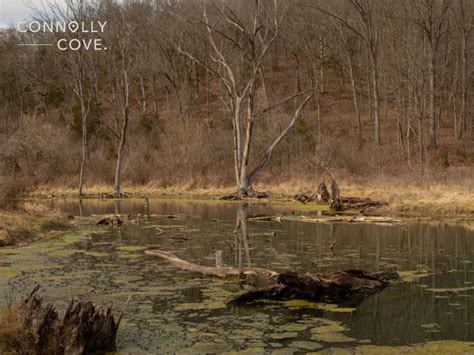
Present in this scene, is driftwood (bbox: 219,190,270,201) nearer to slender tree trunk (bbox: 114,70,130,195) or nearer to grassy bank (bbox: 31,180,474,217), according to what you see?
grassy bank (bbox: 31,180,474,217)

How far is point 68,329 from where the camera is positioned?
28.2 feet

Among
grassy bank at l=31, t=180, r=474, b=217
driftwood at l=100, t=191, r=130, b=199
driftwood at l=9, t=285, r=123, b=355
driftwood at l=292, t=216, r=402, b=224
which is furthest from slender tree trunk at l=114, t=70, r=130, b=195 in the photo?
driftwood at l=9, t=285, r=123, b=355

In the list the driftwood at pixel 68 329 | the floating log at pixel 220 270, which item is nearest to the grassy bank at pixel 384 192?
the floating log at pixel 220 270

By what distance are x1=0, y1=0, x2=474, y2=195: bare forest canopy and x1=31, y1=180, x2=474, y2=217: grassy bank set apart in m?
1.52

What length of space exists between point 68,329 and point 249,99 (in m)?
32.6

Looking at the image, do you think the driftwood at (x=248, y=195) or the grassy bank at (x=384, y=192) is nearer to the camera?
the grassy bank at (x=384, y=192)

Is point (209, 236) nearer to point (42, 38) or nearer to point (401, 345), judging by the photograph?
point (401, 345)

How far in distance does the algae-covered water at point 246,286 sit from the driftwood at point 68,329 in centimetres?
51

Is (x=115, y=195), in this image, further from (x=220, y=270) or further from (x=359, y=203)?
(x=220, y=270)

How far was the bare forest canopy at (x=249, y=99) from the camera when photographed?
43.1 meters

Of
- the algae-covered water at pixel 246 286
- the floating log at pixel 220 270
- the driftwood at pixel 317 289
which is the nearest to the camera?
the algae-covered water at pixel 246 286

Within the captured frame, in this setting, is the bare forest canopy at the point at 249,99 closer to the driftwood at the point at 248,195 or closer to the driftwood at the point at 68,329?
the driftwood at the point at 248,195

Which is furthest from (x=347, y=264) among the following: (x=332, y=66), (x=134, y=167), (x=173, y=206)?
(x=332, y=66)

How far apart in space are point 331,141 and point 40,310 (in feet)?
130
